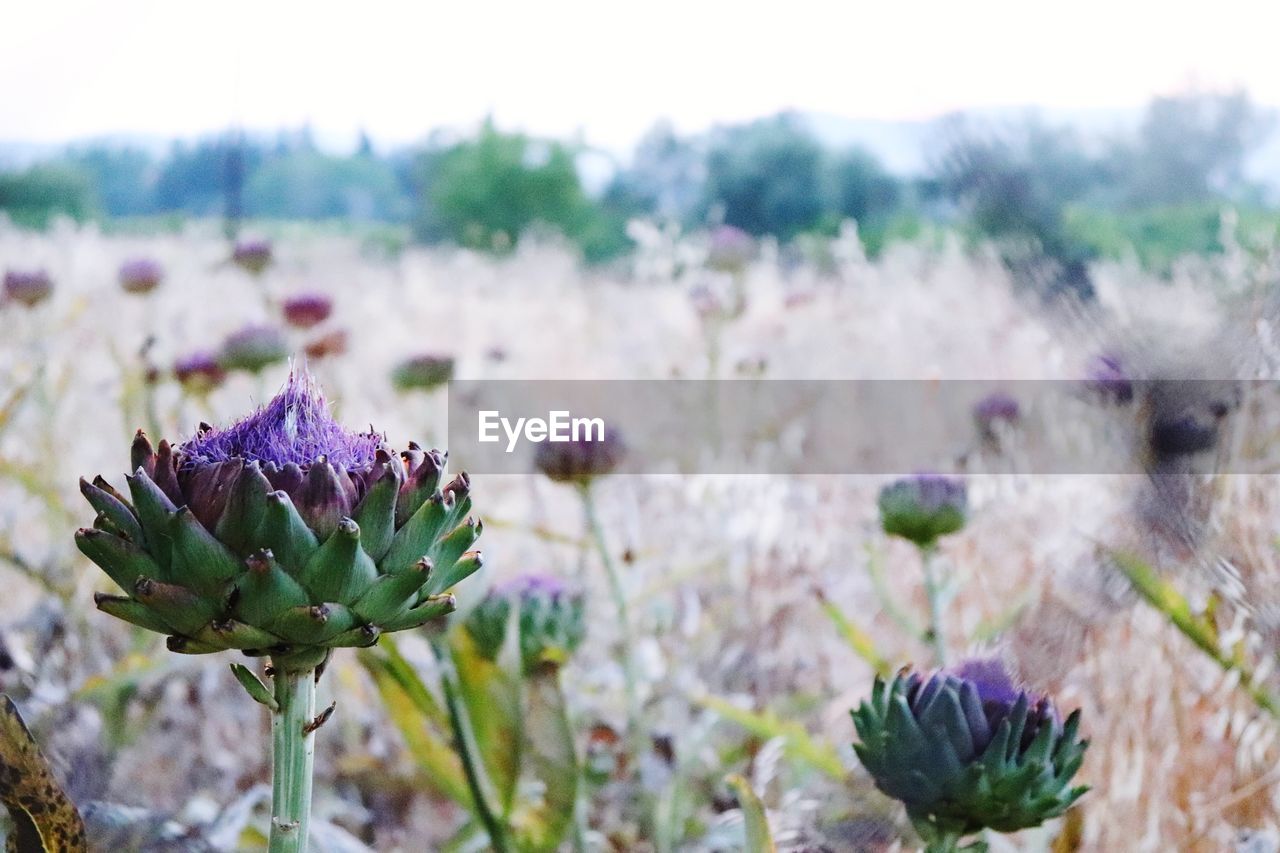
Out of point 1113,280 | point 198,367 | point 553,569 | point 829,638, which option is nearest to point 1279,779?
point 1113,280

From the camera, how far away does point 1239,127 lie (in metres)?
0.49

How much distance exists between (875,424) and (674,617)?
0.85 metres

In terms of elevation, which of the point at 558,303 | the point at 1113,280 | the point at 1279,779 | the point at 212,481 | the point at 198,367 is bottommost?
the point at 1279,779

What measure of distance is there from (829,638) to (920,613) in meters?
0.16

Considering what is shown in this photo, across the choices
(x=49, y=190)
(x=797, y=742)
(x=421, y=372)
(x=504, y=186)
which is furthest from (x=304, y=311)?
(x=504, y=186)

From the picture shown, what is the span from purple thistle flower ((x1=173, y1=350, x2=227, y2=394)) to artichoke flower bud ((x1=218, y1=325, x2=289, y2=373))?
0.04 feet

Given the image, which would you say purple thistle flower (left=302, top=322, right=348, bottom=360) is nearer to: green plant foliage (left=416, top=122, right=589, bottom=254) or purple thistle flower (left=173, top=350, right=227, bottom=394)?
purple thistle flower (left=173, top=350, right=227, bottom=394)

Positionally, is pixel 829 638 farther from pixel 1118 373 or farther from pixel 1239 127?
pixel 1239 127

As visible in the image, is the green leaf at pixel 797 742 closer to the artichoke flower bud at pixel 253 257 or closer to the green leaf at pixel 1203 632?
the green leaf at pixel 1203 632

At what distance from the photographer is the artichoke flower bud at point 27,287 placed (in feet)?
4.99

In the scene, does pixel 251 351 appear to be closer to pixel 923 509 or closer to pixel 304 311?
pixel 304 311

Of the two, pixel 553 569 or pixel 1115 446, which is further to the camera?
pixel 553 569

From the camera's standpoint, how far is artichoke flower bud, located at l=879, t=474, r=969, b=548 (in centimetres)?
92

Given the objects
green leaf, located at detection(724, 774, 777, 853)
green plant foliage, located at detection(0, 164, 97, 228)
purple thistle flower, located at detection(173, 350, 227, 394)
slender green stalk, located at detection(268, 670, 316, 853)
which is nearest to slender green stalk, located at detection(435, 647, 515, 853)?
green leaf, located at detection(724, 774, 777, 853)
